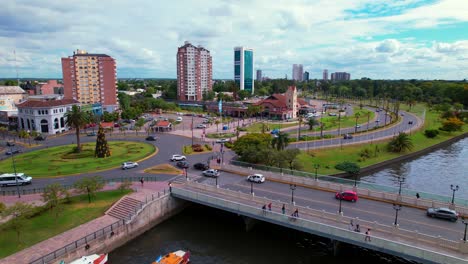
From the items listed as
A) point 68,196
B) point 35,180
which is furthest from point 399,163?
point 35,180

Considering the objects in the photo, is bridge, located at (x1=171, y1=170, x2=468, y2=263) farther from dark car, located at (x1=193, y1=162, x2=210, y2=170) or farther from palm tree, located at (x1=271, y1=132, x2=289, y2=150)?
palm tree, located at (x1=271, y1=132, x2=289, y2=150)

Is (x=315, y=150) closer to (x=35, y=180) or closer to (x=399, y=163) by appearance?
(x=399, y=163)

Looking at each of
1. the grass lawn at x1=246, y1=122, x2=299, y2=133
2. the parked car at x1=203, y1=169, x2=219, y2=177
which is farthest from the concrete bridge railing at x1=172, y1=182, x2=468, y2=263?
the grass lawn at x1=246, y1=122, x2=299, y2=133

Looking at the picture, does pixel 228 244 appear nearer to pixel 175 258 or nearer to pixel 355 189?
pixel 175 258

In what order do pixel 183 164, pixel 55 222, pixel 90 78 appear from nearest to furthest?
pixel 55 222
pixel 183 164
pixel 90 78

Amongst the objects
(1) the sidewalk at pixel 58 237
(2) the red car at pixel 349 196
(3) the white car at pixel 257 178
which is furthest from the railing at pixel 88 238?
(2) the red car at pixel 349 196

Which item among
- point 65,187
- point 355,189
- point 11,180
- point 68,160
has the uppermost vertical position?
point 355,189

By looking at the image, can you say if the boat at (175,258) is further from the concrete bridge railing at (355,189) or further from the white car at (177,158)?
the white car at (177,158)

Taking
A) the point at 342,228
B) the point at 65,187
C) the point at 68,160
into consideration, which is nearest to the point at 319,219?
the point at 342,228

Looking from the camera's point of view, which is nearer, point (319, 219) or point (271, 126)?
point (319, 219)
